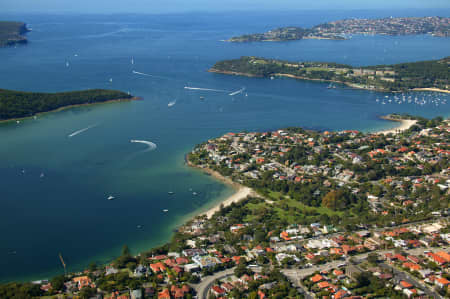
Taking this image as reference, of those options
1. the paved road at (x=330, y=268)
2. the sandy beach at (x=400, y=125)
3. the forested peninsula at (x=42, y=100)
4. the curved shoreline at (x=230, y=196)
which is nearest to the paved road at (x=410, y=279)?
the paved road at (x=330, y=268)

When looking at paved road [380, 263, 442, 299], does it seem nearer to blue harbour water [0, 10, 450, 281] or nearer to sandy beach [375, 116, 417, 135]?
blue harbour water [0, 10, 450, 281]

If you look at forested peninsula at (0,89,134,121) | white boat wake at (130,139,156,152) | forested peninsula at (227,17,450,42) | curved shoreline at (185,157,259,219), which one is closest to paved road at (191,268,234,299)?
curved shoreline at (185,157,259,219)

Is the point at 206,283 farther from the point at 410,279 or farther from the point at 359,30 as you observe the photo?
the point at 359,30

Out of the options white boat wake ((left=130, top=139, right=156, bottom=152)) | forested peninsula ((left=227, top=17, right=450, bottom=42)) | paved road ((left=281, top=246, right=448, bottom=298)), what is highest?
forested peninsula ((left=227, top=17, right=450, bottom=42))

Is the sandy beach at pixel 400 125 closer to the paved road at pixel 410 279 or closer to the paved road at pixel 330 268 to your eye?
the paved road at pixel 330 268

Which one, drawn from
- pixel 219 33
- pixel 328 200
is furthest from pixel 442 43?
pixel 328 200

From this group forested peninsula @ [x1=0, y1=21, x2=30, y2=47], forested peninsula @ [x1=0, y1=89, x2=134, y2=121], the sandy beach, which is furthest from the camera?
forested peninsula @ [x1=0, y1=21, x2=30, y2=47]

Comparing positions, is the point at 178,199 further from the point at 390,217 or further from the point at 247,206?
the point at 390,217
